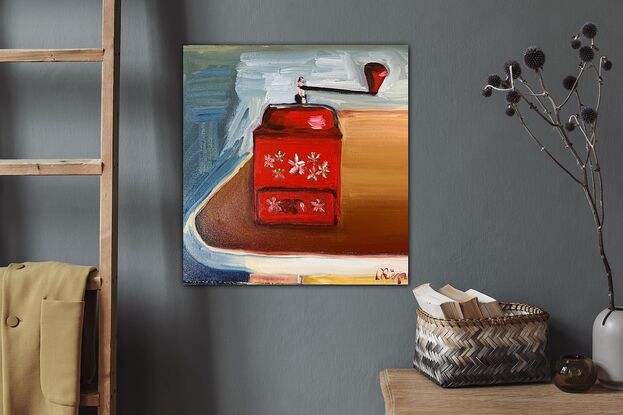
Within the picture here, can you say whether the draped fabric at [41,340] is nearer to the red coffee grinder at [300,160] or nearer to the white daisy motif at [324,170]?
the red coffee grinder at [300,160]

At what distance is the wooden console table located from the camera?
1.35 metres

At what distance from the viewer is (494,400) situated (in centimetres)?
141

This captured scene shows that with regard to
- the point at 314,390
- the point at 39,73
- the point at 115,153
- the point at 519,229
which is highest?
the point at 39,73

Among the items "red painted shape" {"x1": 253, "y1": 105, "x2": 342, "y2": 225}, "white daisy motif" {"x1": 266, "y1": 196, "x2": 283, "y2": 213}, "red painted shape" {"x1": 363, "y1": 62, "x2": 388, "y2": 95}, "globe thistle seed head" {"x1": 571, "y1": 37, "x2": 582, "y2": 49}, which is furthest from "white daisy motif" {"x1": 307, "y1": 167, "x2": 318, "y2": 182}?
"globe thistle seed head" {"x1": 571, "y1": 37, "x2": 582, "y2": 49}

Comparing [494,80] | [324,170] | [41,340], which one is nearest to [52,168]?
[41,340]

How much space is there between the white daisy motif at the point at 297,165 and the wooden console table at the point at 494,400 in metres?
0.59

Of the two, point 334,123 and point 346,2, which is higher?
point 346,2

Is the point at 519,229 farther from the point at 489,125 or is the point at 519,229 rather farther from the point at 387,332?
the point at 387,332

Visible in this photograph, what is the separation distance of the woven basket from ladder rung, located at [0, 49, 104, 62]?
1.04 meters

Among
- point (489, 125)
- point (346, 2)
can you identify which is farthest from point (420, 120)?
point (346, 2)

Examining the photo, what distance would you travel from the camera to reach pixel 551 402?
1.40 m

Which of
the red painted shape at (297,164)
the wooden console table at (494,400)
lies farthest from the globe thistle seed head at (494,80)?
the wooden console table at (494,400)

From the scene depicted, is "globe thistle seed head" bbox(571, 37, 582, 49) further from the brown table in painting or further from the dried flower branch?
the brown table in painting

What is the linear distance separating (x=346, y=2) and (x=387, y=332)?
0.89 m
